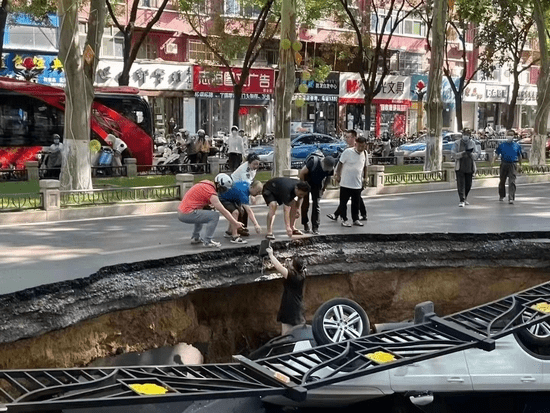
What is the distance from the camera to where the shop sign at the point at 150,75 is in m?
35.9

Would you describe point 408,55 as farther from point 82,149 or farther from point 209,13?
point 82,149

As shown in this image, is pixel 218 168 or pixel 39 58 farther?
pixel 39 58

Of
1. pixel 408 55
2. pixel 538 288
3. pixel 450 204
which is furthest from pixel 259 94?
pixel 538 288

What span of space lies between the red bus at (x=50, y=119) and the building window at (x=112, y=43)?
10.5m

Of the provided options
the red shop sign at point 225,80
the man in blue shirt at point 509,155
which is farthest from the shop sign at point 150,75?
the man in blue shirt at point 509,155

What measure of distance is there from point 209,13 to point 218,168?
15330mm

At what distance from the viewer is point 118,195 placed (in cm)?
1650

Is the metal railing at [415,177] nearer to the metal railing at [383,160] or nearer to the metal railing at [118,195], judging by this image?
Answer: the metal railing at [118,195]

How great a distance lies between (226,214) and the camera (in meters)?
11.3

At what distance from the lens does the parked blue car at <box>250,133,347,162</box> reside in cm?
2856

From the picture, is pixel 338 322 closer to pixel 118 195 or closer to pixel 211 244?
pixel 211 244

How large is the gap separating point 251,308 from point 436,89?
12.8m

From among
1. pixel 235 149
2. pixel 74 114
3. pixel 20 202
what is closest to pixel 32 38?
pixel 235 149

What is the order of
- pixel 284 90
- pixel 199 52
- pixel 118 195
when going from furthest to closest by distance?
pixel 199 52 < pixel 284 90 < pixel 118 195
